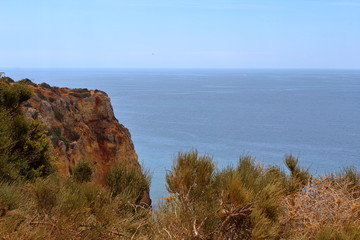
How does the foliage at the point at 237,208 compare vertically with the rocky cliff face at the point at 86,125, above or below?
above

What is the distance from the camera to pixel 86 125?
26531 mm

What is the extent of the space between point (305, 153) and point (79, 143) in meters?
33.0

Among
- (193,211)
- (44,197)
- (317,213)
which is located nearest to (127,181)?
(44,197)

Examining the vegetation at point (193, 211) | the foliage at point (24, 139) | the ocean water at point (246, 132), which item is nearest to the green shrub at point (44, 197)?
the vegetation at point (193, 211)

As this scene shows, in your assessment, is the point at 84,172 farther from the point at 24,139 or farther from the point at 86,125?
the point at 86,125

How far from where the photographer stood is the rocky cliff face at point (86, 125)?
22.3 meters

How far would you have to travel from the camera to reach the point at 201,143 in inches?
2210

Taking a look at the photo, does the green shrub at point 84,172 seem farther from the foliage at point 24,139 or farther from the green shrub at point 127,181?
the green shrub at point 127,181

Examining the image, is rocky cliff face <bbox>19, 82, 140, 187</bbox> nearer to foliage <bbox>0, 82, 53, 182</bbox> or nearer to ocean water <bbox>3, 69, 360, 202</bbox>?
ocean water <bbox>3, 69, 360, 202</bbox>

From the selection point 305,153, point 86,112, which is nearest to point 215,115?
point 305,153

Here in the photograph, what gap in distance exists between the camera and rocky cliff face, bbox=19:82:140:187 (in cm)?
2230

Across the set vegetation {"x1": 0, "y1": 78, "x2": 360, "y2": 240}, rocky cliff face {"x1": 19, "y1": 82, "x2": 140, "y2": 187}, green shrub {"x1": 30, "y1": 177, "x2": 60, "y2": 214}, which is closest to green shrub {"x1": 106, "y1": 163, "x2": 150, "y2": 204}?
vegetation {"x1": 0, "y1": 78, "x2": 360, "y2": 240}

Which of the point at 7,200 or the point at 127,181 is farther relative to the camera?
the point at 127,181

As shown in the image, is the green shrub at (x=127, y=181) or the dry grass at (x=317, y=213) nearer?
the dry grass at (x=317, y=213)
